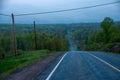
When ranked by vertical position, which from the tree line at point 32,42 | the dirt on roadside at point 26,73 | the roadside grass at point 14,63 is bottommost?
the tree line at point 32,42

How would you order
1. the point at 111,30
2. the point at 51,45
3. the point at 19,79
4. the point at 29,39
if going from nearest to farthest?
the point at 19,79 → the point at 111,30 → the point at 51,45 → the point at 29,39

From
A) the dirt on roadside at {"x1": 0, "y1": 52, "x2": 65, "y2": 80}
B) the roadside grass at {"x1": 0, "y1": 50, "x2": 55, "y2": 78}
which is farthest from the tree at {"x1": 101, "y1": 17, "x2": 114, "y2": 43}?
the dirt on roadside at {"x1": 0, "y1": 52, "x2": 65, "y2": 80}

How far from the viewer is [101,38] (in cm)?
12525

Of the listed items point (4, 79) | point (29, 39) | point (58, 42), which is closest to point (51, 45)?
point (58, 42)

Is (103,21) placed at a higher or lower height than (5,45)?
higher

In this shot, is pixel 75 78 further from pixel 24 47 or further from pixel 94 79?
pixel 24 47

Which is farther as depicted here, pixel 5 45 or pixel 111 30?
pixel 5 45

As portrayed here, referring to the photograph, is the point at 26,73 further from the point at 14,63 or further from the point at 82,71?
the point at 14,63

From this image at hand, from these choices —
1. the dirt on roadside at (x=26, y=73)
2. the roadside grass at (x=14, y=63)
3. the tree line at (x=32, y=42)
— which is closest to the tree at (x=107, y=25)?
the tree line at (x=32, y=42)

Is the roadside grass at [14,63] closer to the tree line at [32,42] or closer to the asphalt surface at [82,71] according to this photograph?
the asphalt surface at [82,71]

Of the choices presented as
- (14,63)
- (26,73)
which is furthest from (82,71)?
(14,63)

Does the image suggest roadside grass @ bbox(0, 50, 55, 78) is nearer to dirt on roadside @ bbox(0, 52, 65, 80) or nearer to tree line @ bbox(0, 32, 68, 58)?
dirt on roadside @ bbox(0, 52, 65, 80)

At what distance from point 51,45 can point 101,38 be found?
2551cm

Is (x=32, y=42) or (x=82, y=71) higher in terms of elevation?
(x=82, y=71)
